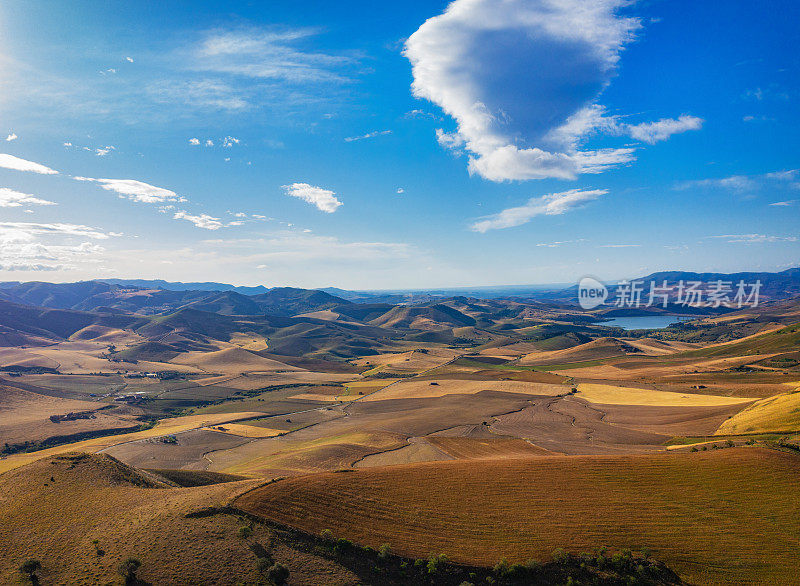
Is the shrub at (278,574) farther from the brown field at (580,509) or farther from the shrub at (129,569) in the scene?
the shrub at (129,569)

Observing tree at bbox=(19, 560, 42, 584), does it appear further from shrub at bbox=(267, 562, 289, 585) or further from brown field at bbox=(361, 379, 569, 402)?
brown field at bbox=(361, 379, 569, 402)

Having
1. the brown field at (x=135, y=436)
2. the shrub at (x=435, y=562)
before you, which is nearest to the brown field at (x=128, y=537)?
the shrub at (x=435, y=562)

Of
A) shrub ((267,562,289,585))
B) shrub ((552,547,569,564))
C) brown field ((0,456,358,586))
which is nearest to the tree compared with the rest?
brown field ((0,456,358,586))

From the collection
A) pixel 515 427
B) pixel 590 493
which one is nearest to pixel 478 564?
pixel 590 493

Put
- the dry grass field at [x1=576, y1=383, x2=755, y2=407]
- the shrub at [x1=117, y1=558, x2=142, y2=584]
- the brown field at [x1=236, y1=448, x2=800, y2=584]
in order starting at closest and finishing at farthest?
the shrub at [x1=117, y1=558, x2=142, y2=584] → the brown field at [x1=236, y1=448, x2=800, y2=584] → the dry grass field at [x1=576, y1=383, x2=755, y2=407]

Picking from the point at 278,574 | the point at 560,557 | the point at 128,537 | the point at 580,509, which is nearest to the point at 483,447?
the point at 580,509
